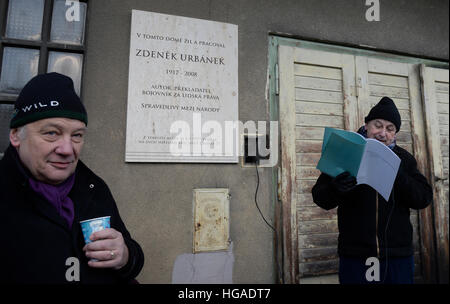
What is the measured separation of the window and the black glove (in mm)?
2223

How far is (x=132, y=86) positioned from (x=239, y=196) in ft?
4.81

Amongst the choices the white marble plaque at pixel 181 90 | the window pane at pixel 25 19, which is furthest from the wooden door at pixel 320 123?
the window pane at pixel 25 19

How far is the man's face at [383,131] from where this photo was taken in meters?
1.89

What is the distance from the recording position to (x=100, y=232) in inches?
43.5

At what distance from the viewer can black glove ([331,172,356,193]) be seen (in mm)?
1614

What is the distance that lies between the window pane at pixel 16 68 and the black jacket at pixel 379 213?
2.57m

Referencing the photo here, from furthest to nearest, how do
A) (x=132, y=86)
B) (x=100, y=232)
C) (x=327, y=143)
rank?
(x=132, y=86)
(x=327, y=143)
(x=100, y=232)

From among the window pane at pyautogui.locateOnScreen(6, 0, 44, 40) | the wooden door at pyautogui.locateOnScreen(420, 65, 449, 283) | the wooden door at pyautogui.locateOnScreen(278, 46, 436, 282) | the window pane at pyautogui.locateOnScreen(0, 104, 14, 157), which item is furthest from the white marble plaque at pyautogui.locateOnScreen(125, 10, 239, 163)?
the wooden door at pyautogui.locateOnScreen(420, 65, 449, 283)

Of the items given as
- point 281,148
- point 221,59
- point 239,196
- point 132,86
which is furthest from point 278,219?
point 132,86

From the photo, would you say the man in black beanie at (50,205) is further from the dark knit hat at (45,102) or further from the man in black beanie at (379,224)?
the man in black beanie at (379,224)

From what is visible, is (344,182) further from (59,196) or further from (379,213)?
(59,196)

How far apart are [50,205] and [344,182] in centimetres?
162

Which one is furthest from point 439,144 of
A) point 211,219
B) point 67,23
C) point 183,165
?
point 67,23

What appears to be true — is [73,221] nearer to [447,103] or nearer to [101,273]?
[101,273]
